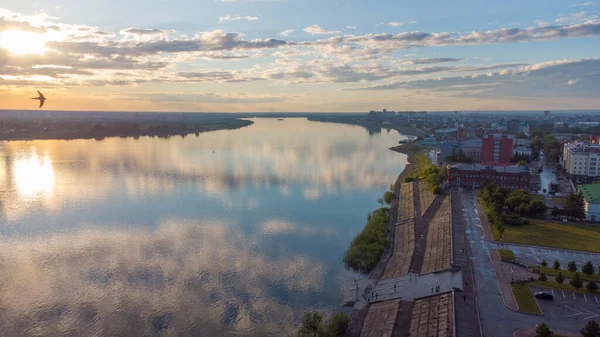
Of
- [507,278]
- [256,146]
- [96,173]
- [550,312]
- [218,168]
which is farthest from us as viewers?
[256,146]

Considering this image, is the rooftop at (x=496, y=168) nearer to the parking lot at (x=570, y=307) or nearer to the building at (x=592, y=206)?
the building at (x=592, y=206)

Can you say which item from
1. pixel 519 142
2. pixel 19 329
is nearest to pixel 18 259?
pixel 19 329

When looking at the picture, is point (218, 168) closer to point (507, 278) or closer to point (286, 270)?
point (286, 270)

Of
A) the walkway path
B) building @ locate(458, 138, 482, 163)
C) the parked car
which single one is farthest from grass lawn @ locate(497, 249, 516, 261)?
building @ locate(458, 138, 482, 163)

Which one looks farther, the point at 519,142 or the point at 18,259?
the point at 519,142

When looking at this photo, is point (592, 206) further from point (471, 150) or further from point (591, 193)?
point (471, 150)

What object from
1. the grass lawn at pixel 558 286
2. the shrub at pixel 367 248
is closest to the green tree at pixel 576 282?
the grass lawn at pixel 558 286
